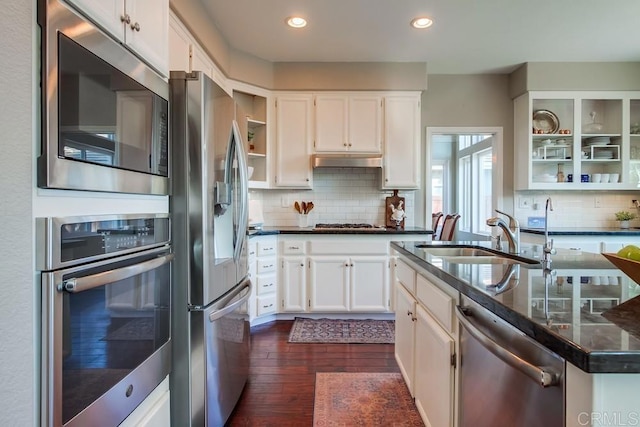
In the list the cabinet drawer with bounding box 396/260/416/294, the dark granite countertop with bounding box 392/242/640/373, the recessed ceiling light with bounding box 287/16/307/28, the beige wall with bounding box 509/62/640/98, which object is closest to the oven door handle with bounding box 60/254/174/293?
the dark granite countertop with bounding box 392/242/640/373

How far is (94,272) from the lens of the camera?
88 centimetres

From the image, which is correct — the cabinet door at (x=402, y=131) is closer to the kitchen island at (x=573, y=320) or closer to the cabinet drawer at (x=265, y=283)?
the cabinet drawer at (x=265, y=283)

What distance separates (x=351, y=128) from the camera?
3543 mm

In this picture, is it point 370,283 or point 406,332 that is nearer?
point 406,332

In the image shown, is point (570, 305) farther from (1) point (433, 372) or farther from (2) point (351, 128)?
(2) point (351, 128)

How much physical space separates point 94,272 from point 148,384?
0.50m

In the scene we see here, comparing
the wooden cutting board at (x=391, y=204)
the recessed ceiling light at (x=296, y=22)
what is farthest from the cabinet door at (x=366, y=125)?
the recessed ceiling light at (x=296, y=22)

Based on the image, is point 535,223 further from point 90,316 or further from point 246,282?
point 90,316

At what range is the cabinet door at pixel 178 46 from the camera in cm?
205

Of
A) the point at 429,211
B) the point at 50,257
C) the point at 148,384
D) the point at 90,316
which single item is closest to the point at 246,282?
the point at 148,384

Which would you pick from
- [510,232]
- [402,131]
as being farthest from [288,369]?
[402,131]

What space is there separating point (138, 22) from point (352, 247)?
2.49m

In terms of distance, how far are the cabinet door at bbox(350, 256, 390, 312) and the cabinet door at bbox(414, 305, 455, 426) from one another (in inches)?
60.1

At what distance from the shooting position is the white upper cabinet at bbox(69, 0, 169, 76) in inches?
→ 37.0
